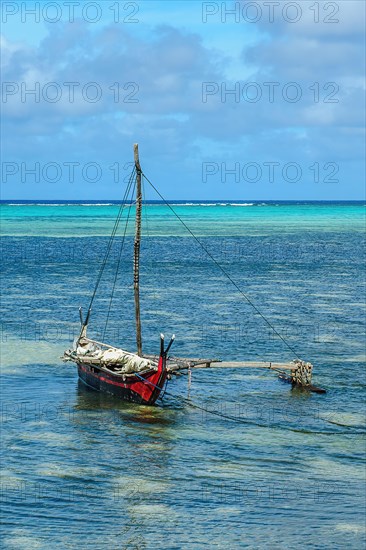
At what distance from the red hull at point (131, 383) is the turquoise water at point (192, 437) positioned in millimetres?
477

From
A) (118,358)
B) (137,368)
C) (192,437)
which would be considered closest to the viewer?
(192,437)

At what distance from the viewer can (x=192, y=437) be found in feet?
107

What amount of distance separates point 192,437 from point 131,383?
5.08 metres

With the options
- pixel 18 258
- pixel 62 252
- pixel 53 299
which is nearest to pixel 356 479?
pixel 53 299

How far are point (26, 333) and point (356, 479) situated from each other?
27.8 meters

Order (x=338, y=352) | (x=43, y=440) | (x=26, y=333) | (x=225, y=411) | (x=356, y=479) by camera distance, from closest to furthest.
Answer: (x=356, y=479) < (x=43, y=440) < (x=225, y=411) < (x=338, y=352) < (x=26, y=333)

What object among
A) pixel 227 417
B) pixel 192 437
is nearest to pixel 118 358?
pixel 227 417

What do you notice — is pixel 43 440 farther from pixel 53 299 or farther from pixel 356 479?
pixel 53 299

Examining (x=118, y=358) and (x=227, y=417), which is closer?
(x=227, y=417)

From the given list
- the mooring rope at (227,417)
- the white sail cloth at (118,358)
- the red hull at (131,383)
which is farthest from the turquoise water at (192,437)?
the white sail cloth at (118,358)

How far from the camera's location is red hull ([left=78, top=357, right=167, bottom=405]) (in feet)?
117

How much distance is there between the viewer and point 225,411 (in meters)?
36.1

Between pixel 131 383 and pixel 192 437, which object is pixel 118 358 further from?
pixel 192 437

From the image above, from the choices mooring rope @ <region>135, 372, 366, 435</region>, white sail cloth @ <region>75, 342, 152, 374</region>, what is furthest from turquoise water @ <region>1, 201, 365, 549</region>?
white sail cloth @ <region>75, 342, 152, 374</region>
